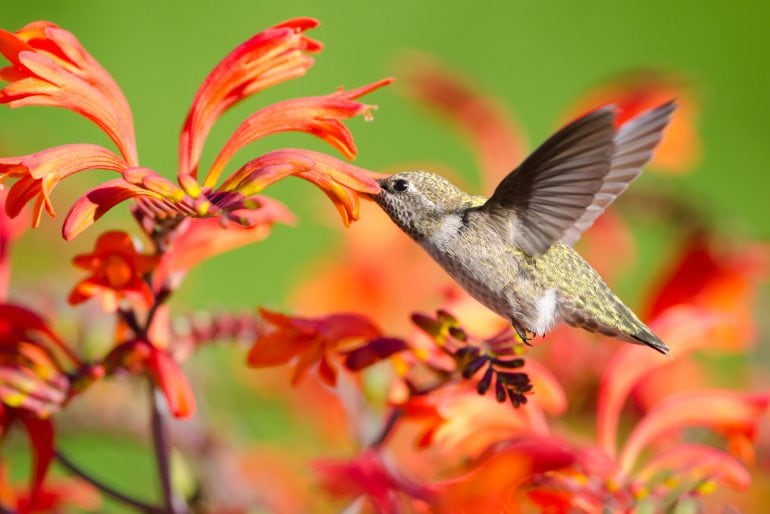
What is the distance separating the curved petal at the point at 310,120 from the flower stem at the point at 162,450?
120 mm

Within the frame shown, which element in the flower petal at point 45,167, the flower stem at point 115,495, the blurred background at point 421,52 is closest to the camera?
the flower petal at point 45,167

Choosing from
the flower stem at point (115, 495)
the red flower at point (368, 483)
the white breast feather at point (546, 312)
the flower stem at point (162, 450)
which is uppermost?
the white breast feather at point (546, 312)

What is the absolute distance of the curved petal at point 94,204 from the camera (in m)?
0.49

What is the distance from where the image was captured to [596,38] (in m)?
2.64

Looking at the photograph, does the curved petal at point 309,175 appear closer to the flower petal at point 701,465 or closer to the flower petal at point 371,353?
the flower petal at point 371,353

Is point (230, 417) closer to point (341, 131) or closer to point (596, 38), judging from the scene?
point (341, 131)

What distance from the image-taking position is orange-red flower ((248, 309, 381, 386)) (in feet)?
1.90

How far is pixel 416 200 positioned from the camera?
24.5 inches

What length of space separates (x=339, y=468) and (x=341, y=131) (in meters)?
0.17

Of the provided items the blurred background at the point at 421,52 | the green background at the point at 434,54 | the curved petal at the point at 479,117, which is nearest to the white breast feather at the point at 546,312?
the curved petal at the point at 479,117

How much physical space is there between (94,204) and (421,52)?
1.93 meters

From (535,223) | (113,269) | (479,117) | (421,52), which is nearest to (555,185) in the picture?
(535,223)

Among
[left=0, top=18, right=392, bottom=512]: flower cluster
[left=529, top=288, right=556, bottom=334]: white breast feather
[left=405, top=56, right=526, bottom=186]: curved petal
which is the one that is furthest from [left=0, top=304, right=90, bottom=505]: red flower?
[left=405, top=56, right=526, bottom=186]: curved petal

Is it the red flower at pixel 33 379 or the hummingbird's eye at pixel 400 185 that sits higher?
the hummingbird's eye at pixel 400 185
